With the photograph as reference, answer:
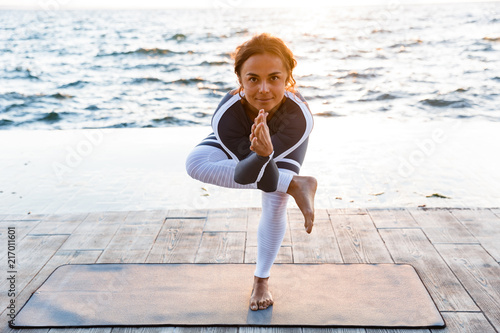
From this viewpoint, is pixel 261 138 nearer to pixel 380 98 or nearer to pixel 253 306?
pixel 253 306

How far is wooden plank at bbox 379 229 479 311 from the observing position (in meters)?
1.87

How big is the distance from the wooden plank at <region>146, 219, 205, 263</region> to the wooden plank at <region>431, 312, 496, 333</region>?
1174 millimetres

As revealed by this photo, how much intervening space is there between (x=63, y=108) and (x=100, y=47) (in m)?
10.4

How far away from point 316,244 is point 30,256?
4.90 feet

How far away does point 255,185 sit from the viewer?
1.63m

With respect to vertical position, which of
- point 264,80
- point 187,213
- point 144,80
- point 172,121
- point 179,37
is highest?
point 264,80

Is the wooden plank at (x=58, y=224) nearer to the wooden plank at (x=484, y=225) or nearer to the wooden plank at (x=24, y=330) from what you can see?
the wooden plank at (x=24, y=330)

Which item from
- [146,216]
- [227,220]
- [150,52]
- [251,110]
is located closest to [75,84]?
[150,52]

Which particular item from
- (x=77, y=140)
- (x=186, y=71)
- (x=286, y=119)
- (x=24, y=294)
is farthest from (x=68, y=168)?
(x=186, y=71)

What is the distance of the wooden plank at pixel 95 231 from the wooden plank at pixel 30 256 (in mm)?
74

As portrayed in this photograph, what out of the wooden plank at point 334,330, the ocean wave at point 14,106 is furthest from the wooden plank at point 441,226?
the ocean wave at point 14,106

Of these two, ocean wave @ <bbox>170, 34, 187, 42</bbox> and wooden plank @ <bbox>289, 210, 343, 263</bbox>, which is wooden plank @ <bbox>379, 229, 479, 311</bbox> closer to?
wooden plank @ <bbox>289, 210, 343, 263</bbox>

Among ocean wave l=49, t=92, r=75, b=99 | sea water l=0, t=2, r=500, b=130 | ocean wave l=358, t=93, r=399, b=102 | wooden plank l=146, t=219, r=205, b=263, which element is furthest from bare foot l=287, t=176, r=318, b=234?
ocean wave l=49, t=92, r=75, b=99

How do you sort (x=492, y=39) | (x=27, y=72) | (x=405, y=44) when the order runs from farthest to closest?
(x=405, y=44), (x=492, y=39), (x=27, y=72)
